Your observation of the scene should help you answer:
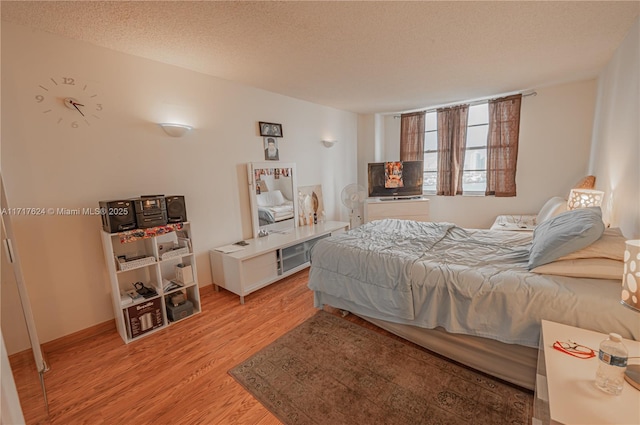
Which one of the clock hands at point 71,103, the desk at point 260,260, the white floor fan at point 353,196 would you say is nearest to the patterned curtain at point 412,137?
the white floor fan at point 353,196

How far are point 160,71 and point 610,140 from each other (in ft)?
15.4

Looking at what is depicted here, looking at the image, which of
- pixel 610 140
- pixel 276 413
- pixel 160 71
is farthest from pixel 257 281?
pixel 610 140

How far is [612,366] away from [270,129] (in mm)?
3715

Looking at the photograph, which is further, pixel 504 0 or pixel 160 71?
pixel 160 71

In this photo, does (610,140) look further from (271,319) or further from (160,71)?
(160,71)

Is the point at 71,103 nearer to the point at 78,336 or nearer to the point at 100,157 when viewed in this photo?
the point at 100,157

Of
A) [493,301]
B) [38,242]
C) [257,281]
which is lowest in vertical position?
[257,281]

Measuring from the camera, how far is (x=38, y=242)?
7.02ft

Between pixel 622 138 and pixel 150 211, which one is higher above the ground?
pixel 622 138

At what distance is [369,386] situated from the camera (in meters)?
1.82

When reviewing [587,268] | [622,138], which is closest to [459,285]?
[587,268]

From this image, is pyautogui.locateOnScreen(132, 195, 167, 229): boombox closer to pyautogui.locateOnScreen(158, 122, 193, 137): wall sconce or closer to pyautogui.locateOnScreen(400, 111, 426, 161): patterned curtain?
pyautogui.locateOnScreen(158, 122, 193, 137): wall sconce

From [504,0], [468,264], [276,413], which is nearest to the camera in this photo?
[276,413]

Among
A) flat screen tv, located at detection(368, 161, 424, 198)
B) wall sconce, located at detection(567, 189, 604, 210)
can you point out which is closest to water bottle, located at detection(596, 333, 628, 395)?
wall sconce, located at detection(567, 189, 604, 210)
